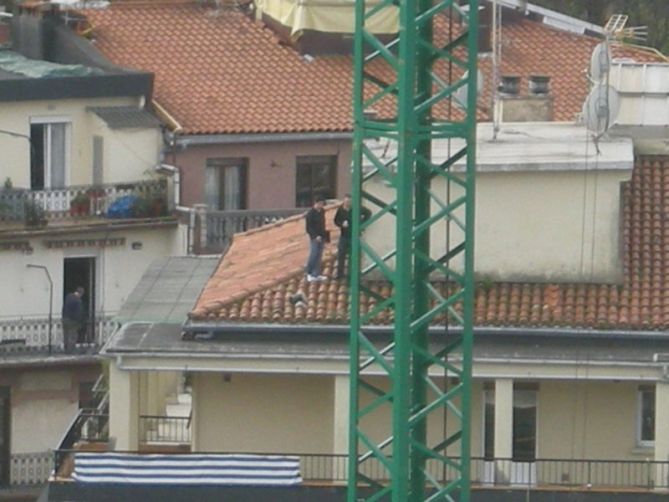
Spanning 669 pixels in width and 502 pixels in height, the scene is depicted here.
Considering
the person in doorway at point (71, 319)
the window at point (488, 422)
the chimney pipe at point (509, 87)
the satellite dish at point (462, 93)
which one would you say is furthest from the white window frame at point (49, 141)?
the satellite dish at point (462, 93)

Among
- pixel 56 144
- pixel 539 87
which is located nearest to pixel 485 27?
pixel 56 144

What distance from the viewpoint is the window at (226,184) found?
3061 inches

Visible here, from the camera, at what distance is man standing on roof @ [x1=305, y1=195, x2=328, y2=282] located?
56969 mm

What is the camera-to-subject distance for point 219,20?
8250 centimetres

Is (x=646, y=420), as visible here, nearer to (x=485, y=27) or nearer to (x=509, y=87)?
(x=509, y=87)

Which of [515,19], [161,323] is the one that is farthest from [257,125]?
[161,323]

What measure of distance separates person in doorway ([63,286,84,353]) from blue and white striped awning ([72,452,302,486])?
19279 millimetres

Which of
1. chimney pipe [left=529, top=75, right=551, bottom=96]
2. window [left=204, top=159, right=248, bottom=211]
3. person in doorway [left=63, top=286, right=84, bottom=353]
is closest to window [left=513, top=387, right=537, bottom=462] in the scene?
chimney pipe [left=529, top=75, right=551, bottom=96]

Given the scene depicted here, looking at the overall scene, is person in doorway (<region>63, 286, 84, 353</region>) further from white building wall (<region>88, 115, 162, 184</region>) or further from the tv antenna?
the tv antenna

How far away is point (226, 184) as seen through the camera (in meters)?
78.2

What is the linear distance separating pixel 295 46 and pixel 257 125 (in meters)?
4.97

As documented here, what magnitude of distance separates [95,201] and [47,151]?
1.40 meters

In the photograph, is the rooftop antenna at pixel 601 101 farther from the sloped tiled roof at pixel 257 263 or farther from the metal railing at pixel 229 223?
the metal railing at pixel 229 223

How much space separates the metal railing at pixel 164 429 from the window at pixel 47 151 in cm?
1798
